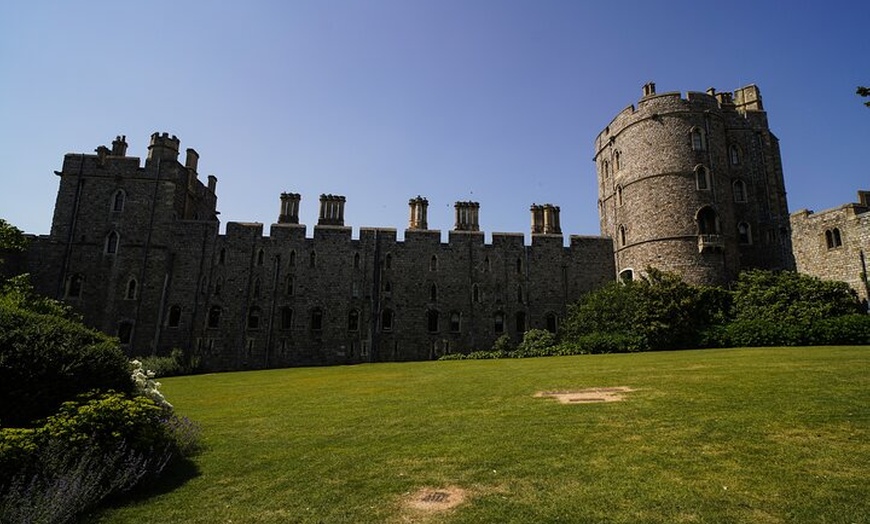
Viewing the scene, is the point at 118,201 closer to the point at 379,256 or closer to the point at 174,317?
the point at 174,317

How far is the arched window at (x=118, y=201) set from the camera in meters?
31.6

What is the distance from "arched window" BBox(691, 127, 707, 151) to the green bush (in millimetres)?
32848

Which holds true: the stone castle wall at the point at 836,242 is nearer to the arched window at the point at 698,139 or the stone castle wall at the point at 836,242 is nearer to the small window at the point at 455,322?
the arched window at the point at 698,139

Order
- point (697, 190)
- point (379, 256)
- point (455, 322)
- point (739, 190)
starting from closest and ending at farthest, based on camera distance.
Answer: point (697, 190) → point (739, 190) → point (455, 322) → point (379, 256)

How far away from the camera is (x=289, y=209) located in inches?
1313

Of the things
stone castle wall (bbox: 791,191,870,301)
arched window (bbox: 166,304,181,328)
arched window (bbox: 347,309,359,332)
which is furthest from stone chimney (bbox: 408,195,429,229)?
stone castle wall (bbox: 791,191,870,301)

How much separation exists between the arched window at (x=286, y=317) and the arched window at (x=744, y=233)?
97.1ft

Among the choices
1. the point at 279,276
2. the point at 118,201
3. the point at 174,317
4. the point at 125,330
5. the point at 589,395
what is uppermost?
the point at 118,201

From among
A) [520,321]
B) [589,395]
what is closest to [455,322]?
[520,321]

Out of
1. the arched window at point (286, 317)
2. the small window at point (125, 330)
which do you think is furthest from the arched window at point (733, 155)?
the small window at point (125, 330)

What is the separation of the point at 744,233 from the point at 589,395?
2645 cm

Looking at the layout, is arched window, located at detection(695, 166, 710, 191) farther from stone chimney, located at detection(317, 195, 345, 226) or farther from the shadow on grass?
the shadow on grass

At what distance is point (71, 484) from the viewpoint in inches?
222

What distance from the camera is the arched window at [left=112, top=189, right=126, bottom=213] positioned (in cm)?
3158
